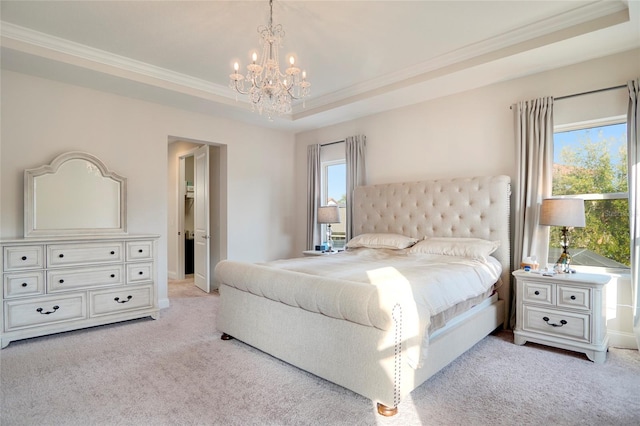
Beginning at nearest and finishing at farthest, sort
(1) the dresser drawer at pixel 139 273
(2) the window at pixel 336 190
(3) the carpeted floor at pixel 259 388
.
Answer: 1. (3) the carpeted floor at pixel 259 388
2. (1) the dresser drawer at pixel 139 273
3. (2) the window at pixel 336 190

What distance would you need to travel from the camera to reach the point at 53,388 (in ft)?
7.85

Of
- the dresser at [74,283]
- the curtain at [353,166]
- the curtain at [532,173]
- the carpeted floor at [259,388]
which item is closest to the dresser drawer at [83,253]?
the dresser at [74,283]

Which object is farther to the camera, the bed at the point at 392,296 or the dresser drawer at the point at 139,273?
the dresser drawer at the point at 139,273

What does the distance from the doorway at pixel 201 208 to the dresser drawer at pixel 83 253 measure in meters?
1.65

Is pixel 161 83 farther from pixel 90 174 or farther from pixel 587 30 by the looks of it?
pixel 587 30

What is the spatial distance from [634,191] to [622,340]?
4.43 feet

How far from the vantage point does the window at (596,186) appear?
10.6 feet

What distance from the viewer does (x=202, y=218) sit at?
18.3ft

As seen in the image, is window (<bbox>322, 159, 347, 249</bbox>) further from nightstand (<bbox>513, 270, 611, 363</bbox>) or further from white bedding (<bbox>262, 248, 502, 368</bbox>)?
nightstand (<bbox>513, 270, 611, 363</bbox>)

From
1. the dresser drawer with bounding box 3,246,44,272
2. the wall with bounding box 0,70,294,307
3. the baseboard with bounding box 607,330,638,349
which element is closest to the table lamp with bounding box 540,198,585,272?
the baseboard with bounding box 607,330,638,349

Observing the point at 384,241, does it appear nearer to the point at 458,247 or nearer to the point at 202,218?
the point at 458,247

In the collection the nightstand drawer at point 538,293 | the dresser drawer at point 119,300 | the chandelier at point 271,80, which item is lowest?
the dresser drawer at point 119,300

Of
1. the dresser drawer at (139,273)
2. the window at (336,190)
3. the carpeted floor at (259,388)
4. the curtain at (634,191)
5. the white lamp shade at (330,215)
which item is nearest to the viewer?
the carpeted floor at (259,388)

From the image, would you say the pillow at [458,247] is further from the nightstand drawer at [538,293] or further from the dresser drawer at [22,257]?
the dresser drawer at [22,257]
